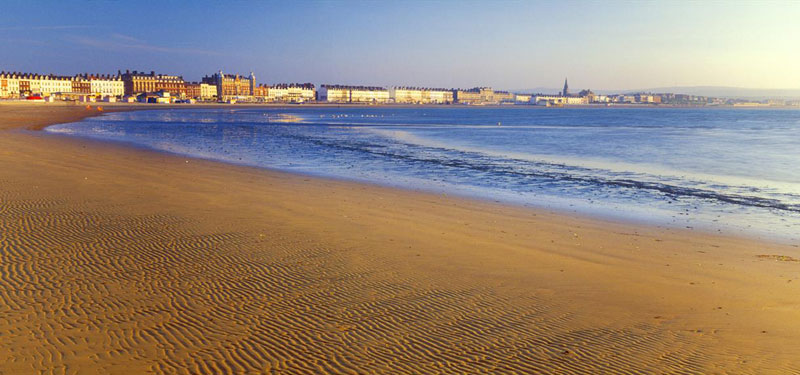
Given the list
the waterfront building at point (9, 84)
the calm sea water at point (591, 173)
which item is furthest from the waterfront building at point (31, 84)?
the calm sea water at point (591, 173)

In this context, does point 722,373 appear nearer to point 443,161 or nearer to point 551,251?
point 551,251

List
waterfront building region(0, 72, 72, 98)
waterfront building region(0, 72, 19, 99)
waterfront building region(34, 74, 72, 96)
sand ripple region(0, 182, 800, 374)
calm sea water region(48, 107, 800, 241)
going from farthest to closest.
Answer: waterfront building region(34, 74, 72, 96), waterfront building region(0, 72, 72, 98), waterfront building region(0, 72, 19, 99), calm sea water region(48, 107, 800, 241), sand ripple region(0, 182, 800, 374)

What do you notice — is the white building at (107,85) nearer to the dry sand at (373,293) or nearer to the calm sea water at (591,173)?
the calm sea water at (591,173)

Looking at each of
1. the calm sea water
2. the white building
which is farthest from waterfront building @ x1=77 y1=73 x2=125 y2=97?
the calm sea water

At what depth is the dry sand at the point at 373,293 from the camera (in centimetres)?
475

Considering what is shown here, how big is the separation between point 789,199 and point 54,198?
17088 millimetres

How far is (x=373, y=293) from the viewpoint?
20.9ft

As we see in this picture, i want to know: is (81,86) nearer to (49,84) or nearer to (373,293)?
(49,84)

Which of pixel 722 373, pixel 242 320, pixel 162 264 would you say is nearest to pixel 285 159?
pixel 162 264

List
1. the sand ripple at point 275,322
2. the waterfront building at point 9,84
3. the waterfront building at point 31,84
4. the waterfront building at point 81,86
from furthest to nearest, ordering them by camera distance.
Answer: the waterfront building at point 81,86, the waterfront building at point 31,84, the waterfront building at point 9,84, the sand ripple at point 275,322

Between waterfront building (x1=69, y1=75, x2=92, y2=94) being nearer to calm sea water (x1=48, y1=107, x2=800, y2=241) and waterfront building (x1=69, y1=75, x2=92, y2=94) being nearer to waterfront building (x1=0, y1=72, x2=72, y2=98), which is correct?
waterfront building (x1=0, y1=72, x2=72, y2=98)

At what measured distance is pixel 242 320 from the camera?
5.46 m

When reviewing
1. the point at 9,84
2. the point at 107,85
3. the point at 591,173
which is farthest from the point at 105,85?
the point at 591,173

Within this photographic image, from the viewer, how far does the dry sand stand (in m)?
4.75
